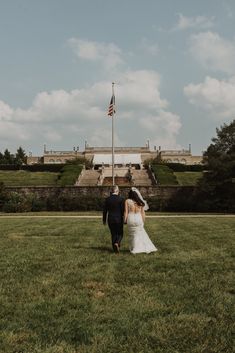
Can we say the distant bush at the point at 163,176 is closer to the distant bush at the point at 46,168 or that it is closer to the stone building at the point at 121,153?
the distant bush at the point at 46,168

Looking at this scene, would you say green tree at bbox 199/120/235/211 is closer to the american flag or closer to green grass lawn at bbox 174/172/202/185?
the american flag

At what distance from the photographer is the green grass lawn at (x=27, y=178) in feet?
186

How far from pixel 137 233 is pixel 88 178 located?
1987 inches

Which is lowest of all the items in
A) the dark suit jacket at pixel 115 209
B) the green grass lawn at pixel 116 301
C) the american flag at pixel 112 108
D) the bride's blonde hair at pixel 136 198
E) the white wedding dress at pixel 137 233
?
the green grass lawn at pixel 116 301

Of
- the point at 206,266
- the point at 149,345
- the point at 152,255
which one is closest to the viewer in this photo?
the point at 149,345

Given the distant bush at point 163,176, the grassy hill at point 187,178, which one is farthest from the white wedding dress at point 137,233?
the grassy hill at point 187,178

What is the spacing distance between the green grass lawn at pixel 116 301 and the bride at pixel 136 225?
0.33m

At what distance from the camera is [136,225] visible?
12.1 metres

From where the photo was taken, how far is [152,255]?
37.0ft

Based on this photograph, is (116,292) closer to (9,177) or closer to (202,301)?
(202,301)

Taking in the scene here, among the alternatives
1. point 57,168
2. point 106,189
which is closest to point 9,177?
point 57,168

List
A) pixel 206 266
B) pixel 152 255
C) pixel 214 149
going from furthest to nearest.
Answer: pixel 214 149
pixel 152 255
pixel 206 266

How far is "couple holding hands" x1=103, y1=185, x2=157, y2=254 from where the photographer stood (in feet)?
38.9

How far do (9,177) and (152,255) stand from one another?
5146 cm
